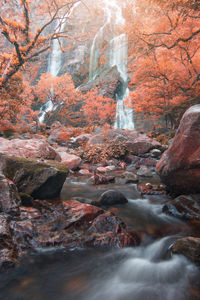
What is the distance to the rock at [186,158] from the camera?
369cm

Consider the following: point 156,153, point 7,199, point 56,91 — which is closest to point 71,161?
point 156,153

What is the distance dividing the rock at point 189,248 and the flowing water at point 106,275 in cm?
7

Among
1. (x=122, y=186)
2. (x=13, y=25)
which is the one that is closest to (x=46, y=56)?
(x=13, y=25)

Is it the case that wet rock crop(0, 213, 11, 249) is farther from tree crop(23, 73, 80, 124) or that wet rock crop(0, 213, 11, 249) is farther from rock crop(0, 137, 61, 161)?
tree crop(23, 73, 80, 124)

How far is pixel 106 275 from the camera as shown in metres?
2.17

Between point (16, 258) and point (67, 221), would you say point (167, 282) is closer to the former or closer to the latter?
point (67, 221)

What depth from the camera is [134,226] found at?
3285 millimetres

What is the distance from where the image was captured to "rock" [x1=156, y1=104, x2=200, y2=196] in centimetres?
369

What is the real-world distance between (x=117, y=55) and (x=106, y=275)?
33774 mm

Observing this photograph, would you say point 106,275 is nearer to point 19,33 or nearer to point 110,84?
point 19,33

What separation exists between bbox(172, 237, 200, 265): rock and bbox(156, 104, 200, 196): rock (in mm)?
1825

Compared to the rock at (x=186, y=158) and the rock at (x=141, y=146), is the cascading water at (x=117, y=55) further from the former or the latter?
the rock at (x=186, y=158)

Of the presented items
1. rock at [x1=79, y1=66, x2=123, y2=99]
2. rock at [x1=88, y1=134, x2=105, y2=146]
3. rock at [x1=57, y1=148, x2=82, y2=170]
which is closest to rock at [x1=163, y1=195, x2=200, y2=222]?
rock at [x1=57, y1=148, x2=82, y2=170]

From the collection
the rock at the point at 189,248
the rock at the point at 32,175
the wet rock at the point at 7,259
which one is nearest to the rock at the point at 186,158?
the rock at the point at 189,248
